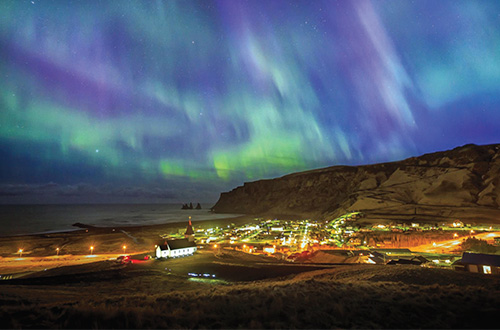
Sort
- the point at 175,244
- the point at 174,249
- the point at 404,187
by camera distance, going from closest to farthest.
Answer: the point at 174,249
the point at 175,244
the point at 404,187

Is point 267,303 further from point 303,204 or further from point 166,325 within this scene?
point 303,204

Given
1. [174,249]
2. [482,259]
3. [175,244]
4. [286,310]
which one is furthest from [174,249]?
[482,259]

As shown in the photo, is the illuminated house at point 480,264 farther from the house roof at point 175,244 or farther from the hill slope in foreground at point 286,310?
the house roof at point 175,244

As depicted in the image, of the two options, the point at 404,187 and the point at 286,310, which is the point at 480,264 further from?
the point at 404,187

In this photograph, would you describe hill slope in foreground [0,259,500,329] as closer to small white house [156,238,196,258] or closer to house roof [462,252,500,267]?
house roof [462,252,500,267]

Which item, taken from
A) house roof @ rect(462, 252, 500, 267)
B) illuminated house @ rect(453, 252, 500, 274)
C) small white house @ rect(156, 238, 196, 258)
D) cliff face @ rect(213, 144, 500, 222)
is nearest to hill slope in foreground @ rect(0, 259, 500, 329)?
illuminated house @ rect(453, 252, 500, 274)

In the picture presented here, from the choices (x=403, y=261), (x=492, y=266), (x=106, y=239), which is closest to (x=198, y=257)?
(x=403, y=261)

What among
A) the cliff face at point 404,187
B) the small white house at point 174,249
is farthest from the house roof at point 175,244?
the cliff face at point 404,187
